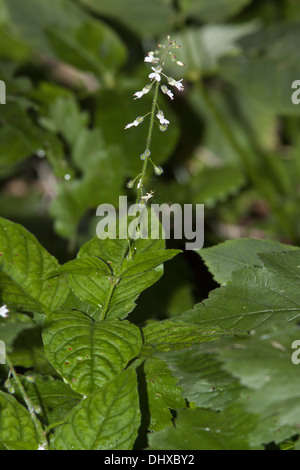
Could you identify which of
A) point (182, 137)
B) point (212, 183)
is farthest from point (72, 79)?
point (212, 183)

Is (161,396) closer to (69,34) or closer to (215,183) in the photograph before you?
(215,183)

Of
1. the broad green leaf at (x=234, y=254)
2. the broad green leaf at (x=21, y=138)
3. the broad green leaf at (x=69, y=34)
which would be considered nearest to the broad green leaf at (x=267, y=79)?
the broad green leaf at (x=69, y=34)

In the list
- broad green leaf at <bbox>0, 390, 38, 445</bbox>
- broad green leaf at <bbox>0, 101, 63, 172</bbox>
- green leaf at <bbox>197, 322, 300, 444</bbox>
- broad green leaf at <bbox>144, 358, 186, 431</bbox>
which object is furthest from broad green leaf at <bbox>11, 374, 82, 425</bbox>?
broad green leaf at <bbox>0, 101, 63, 172</bbox>

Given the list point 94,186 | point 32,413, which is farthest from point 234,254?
point 94,186

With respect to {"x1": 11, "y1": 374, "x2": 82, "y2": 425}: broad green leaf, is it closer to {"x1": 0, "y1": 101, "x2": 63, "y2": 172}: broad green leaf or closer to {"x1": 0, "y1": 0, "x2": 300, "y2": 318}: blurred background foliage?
{"x1": 0, "y1": 0, "x2": 300, "y2": 318}: blurred background foliage

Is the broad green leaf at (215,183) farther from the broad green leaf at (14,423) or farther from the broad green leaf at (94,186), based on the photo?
the broad green leaf at (14,423)
